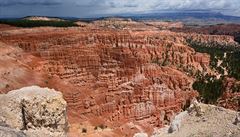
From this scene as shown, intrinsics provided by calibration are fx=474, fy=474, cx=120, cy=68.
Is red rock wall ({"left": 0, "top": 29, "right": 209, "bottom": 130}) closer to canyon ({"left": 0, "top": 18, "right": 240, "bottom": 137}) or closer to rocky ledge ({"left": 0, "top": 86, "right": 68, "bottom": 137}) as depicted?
canyon ({"left": 0, "top": 18, "right": 240, "bottom": 137})

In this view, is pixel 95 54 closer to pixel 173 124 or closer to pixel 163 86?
pixel 163 86

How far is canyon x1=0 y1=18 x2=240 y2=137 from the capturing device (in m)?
55.1

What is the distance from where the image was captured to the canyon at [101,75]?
181 ft

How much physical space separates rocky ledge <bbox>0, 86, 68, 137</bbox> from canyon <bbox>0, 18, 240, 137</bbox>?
2801 centimetres

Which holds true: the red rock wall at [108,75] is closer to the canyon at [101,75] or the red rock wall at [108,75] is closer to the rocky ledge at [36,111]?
the canyon at [101,75]

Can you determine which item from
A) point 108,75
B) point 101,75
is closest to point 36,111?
point 101,75

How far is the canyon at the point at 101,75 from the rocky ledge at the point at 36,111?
28.0 m

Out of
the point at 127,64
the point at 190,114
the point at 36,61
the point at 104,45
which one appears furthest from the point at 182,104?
the point at 190,114

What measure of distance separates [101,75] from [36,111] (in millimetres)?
43030

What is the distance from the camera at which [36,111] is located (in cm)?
2144

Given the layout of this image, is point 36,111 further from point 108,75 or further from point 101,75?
point 108,75

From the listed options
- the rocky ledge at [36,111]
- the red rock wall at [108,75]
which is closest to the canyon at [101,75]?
the red rock wall at [108,75]

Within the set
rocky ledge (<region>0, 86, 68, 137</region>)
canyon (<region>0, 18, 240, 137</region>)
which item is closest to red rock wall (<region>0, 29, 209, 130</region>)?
canyon (<region>0, 18, 240, 137</region>)

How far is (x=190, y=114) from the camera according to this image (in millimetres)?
22562
